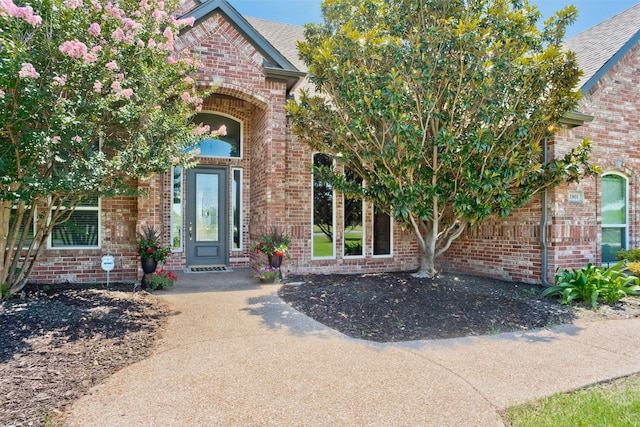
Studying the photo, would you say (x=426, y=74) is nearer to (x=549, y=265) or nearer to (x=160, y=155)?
(x=160, y=155)

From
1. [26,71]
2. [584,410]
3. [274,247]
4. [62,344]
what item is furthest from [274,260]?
[584,410]

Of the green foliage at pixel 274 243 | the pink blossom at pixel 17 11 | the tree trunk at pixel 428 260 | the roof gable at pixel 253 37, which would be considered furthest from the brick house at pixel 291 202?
the pink blossom at pixel 17 11

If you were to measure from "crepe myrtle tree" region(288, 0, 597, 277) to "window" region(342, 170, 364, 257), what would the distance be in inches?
81.4

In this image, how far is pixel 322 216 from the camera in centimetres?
848

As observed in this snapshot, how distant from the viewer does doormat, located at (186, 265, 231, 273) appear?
8.19m

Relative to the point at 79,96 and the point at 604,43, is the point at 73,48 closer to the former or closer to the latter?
the point at 79,96

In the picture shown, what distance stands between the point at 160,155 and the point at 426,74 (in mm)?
4031

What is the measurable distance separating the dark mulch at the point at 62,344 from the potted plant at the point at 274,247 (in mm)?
2180

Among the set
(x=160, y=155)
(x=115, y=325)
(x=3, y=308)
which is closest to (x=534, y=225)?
(x=160, y=155)

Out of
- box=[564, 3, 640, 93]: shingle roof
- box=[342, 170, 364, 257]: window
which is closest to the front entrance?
box=[342, 170, 364, 257]: window

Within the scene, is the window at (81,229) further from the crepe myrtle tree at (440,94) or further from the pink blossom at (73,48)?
the crepe myrtle tree at (440,94)

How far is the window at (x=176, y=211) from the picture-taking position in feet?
27.5

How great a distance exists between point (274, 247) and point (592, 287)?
5.38 meters

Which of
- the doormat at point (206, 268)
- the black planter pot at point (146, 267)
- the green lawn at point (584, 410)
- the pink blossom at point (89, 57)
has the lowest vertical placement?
the green lawn at point (584, 410)
